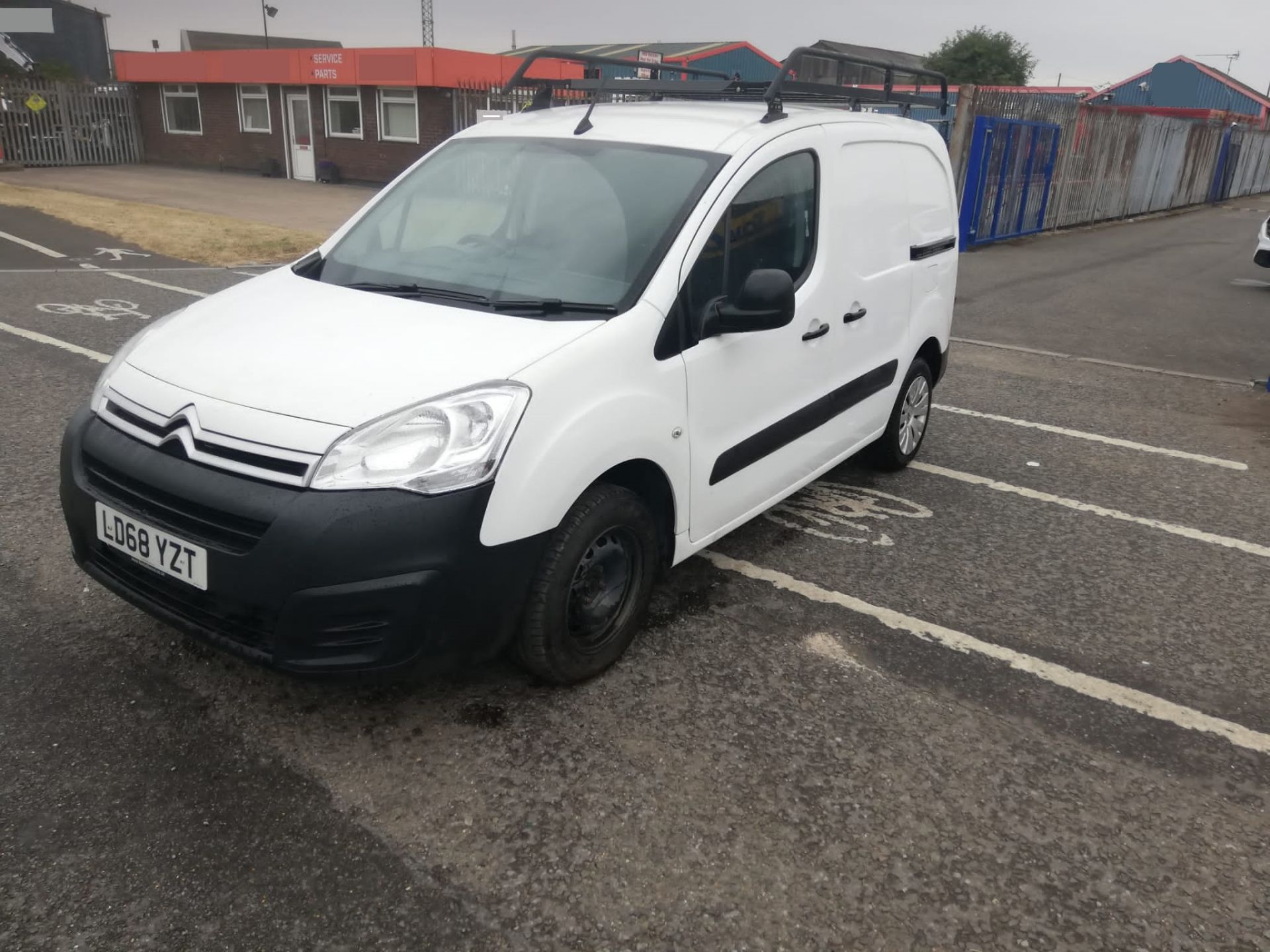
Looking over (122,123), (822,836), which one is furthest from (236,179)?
(822,836)

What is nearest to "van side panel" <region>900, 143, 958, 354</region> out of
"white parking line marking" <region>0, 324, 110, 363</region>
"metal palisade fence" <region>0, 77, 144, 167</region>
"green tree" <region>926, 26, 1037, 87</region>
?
"white parking line marking" <region>0, 324, 110, 363</region>

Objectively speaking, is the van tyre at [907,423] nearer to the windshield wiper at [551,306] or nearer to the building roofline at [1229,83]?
the windshield wiper at [551,306]

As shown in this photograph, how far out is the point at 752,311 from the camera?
3.20 metres

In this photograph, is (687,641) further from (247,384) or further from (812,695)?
(247,384)

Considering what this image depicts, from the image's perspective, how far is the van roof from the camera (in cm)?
356

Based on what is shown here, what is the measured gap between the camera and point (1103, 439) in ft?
20.8

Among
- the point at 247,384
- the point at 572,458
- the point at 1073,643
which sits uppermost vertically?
the point at 247,384

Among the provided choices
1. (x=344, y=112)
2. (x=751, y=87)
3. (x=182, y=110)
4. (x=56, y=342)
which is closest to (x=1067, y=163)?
(x=751, y=87)

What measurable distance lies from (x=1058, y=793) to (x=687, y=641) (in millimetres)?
1321

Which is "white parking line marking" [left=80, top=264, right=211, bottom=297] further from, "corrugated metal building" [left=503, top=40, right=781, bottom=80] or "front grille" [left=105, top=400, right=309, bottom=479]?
"corrugated metal building" [left=503, top=40, right=781, bottom=80]

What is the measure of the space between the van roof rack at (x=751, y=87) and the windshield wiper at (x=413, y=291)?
98 centimetres

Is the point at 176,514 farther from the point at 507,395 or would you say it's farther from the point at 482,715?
the point at 482,715

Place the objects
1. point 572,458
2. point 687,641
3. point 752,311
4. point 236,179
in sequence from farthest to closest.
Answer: point 236,179
point 687,641
point 752,311
point 572,458

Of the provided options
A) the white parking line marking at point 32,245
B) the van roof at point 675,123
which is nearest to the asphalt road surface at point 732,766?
the van roof at point 675,123
